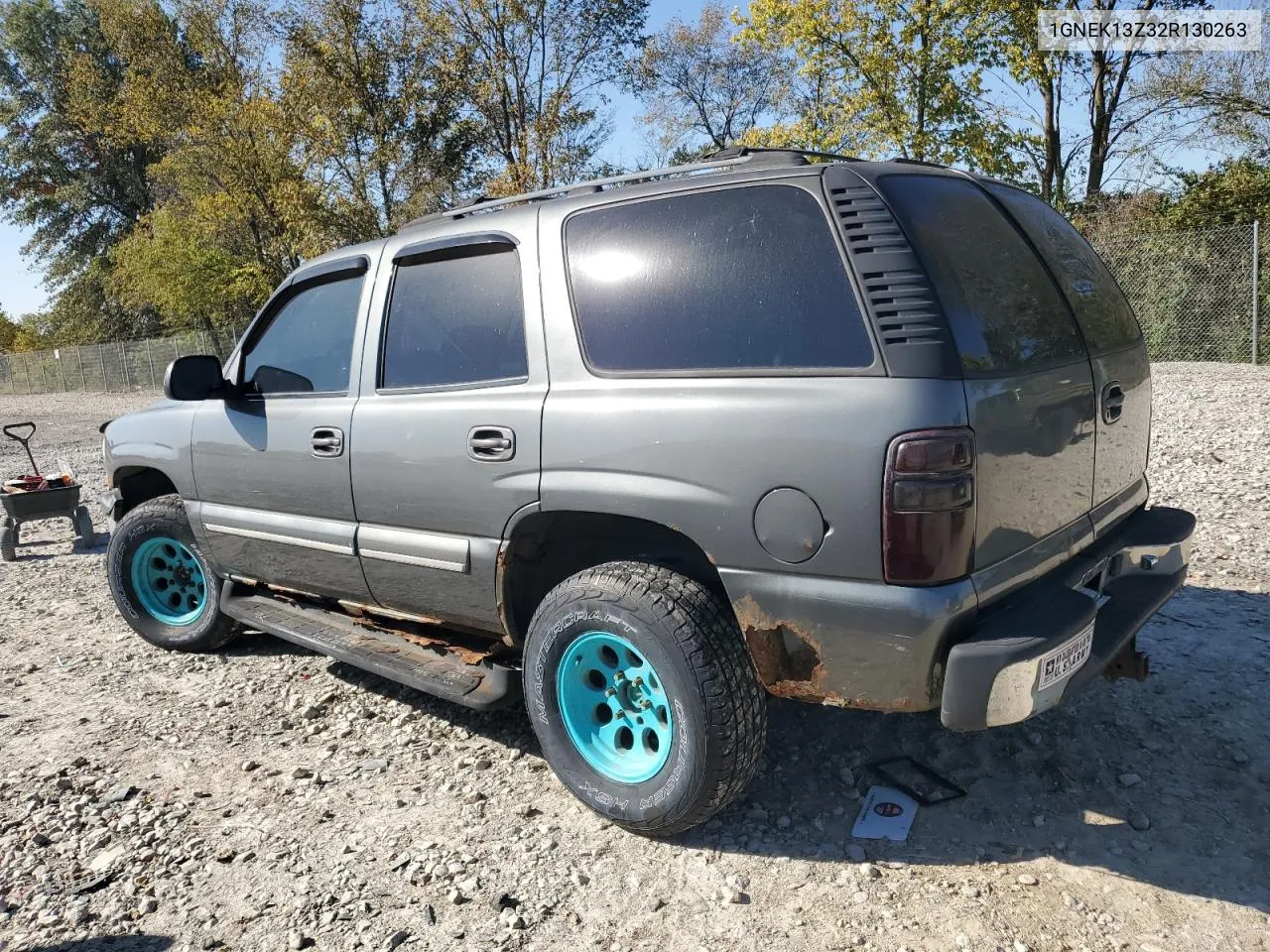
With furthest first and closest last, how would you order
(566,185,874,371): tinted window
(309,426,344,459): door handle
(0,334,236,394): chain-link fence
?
(0,334,236,394): chain-link fence < (309,426,344,459): door handle < (566,185,874,371): tinted window

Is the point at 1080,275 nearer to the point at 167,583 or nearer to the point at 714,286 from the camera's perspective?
the point at 714,286

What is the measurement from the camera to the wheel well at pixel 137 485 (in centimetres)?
499

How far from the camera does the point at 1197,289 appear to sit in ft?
47.3

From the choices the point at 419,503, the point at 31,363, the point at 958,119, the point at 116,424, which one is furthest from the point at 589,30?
the point at 31,363

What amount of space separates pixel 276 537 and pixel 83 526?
4.64m

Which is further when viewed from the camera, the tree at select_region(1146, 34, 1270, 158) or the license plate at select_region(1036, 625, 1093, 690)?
the tree at select_region(1146, 34, 1270, 158)

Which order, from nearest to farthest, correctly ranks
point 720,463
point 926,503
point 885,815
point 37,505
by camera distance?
point 926,503, point 720,463, point 885,815, point 37,505

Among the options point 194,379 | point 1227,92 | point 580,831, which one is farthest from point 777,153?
point 1227,92

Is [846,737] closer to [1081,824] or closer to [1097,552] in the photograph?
[1081,824]

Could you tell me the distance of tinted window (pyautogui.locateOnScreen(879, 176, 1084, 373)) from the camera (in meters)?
2.51

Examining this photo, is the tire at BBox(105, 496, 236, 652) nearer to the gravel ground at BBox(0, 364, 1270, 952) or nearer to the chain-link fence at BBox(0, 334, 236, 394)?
the gravel ground at BBox(0, 364, 1270, 952)

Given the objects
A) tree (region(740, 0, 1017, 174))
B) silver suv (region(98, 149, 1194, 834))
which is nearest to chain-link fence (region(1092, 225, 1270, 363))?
tree (region(740, 0, 1017, 174))

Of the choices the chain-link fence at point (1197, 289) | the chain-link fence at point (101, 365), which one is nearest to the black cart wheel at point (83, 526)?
the chain-link fence at point (1197, 289)

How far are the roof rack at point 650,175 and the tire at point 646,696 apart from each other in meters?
1.28
